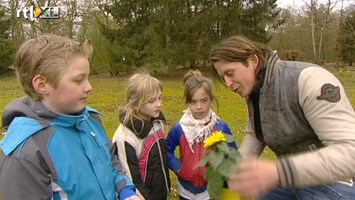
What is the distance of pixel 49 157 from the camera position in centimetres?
180

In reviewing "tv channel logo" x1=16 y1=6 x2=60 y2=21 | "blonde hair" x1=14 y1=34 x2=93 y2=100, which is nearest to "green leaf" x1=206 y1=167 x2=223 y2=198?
"blonde hair" x1=14 y1=34 x2=93 y2=100

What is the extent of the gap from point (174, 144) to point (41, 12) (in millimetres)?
26488

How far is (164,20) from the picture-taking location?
2334 centimetres

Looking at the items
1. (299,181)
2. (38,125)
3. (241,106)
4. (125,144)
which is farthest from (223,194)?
(241,106)

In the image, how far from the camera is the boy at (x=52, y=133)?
1743mm

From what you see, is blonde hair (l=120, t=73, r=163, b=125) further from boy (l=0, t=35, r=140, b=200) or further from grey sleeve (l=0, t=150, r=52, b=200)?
grey sleeve (l=0, t=150, r=52, b=200)

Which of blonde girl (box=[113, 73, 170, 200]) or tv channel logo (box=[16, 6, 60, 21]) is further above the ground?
tv channel logo (box=[16, 6, 60, 21])

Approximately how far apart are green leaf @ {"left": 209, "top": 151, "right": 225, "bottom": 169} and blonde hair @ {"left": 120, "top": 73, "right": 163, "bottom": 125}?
57.9 inches

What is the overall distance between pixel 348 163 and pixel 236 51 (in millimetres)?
795

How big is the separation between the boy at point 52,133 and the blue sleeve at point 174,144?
1151 millimetres

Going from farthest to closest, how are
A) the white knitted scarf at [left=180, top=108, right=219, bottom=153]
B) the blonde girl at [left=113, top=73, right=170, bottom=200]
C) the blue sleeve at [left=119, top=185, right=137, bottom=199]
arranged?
1. the white knitted scarf at [left=180, top=108, right=219, bottom=153]
2. the blonde girl at [left=113, top=73, right=170, bottom=200]
3. the blue sleeve at [left=119, top=185, right=137, bottom=199]

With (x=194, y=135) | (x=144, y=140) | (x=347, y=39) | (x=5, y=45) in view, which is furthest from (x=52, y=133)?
(x=347, y=39)

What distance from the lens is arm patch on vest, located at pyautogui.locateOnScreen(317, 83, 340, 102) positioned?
5.57 ft

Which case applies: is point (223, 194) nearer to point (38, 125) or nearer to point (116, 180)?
point (116, 180)
